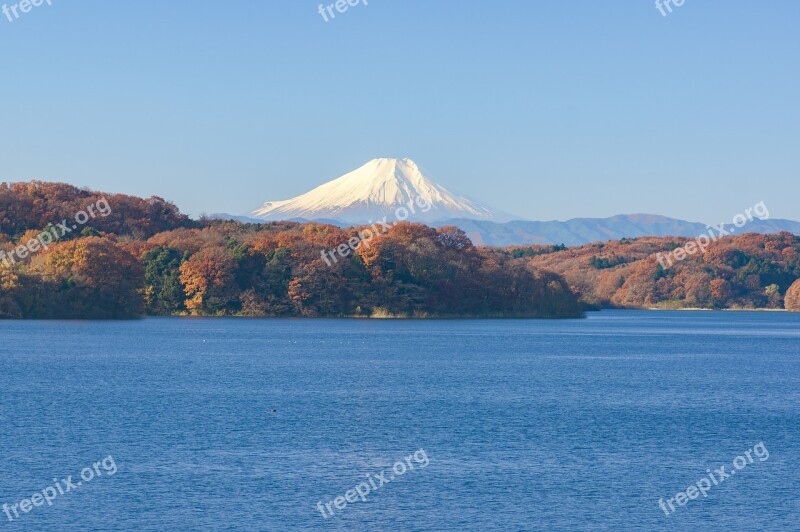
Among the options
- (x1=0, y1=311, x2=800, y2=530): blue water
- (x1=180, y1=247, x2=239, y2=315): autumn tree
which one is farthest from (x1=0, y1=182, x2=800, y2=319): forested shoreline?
(x1=0, y1=311, x2=800, y2=530): blue water

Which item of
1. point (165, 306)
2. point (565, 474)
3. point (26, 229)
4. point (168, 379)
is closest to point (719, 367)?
point (168, 379)

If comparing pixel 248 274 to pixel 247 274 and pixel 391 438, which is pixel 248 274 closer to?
pixel 247 274

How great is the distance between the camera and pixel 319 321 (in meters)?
134

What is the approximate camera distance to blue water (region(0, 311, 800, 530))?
93.0 feet

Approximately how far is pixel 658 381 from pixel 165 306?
85979 millimetres

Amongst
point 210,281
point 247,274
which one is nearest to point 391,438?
point 210,281

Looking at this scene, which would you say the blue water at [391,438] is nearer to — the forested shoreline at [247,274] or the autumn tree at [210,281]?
the forested shoreline at [247,274]

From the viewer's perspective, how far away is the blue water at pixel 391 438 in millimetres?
28344

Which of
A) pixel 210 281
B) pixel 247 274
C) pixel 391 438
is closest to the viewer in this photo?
pixel 391 438

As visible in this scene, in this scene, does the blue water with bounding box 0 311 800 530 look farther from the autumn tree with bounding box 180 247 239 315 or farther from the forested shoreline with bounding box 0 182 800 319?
the autumn tree with bounding box 180 247 239 315

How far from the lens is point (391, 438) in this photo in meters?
39.1

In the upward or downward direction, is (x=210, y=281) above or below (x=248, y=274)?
below

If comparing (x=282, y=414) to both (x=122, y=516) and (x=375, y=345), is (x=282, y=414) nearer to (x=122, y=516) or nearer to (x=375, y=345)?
(x=122, y=516)

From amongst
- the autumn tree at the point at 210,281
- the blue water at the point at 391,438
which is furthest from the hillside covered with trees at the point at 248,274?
the blue water at the point at 391,438
